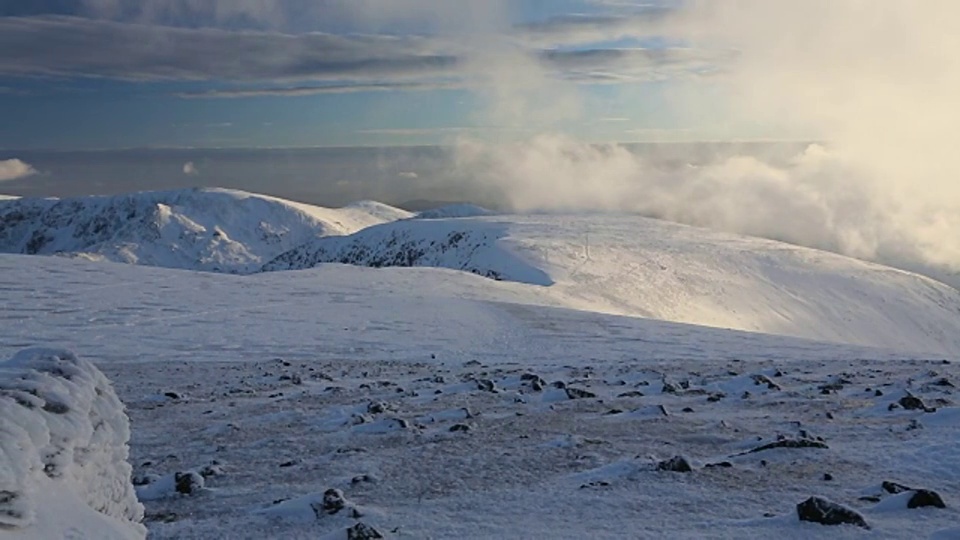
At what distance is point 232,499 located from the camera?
25.2 ft

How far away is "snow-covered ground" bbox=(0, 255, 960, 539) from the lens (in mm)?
6816

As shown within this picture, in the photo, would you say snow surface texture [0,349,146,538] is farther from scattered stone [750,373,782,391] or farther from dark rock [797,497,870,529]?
scattered stone [750,373,782,391]

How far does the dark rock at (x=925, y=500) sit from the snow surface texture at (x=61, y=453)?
5719 mm

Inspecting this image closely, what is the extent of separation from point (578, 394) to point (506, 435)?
11.1 ft

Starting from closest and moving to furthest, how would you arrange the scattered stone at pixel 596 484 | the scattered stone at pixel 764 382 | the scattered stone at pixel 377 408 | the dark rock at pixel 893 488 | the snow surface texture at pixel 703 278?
the dark rock at pixel 893 488, the scattered stone at pixel 596 484, the scattered stone at pixel 377 408, the scattered stone at pixel 764 382, the snow surface texture at pixel 703 278

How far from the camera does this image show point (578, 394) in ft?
43.7

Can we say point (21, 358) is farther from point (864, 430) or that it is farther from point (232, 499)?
point (864, 430)

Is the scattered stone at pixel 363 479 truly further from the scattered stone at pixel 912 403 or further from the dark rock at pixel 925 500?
the scattered stone at pixel 912 403

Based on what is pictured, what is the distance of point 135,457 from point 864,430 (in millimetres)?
8423

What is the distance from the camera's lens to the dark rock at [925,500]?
21.9ft

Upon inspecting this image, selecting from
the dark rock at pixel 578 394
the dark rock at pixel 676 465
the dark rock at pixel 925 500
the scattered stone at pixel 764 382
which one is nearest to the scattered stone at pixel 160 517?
the dark rock at pixel 676 465

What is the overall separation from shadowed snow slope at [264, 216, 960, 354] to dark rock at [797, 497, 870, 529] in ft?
136

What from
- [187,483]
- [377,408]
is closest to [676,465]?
[187,483]

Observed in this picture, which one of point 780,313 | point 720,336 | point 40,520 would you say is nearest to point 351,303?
point 720,336
